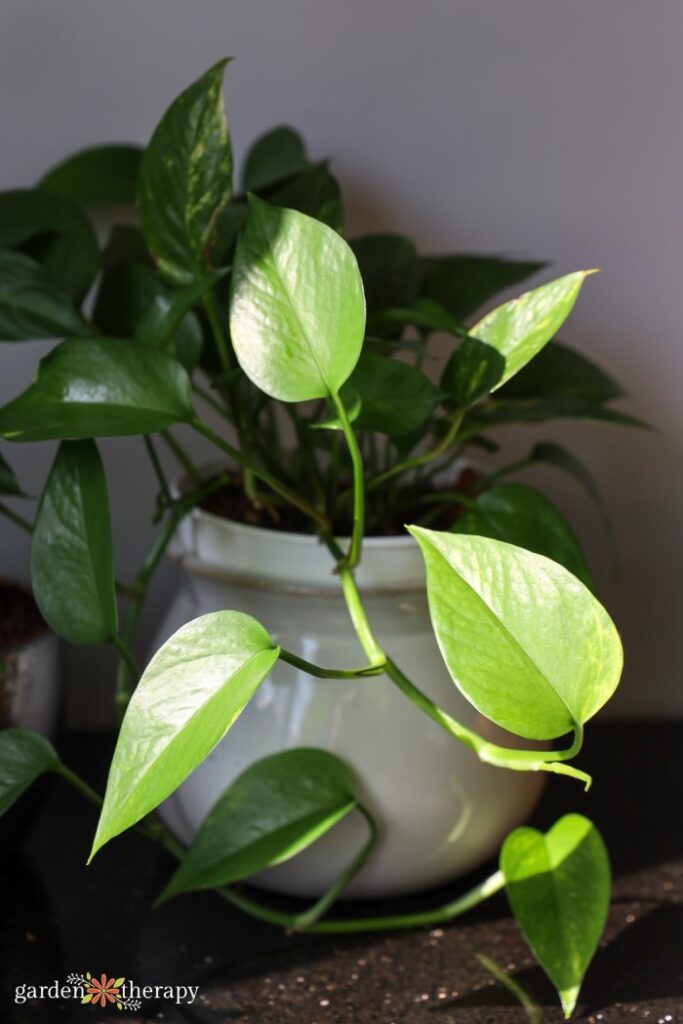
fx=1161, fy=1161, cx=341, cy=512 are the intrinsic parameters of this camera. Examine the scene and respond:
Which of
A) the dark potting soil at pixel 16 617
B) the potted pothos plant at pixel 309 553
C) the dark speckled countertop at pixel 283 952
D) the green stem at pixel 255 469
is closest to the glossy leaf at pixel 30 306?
the potted pothos plant at pixel 309 553

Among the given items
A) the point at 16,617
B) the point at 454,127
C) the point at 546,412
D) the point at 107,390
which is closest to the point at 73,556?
the point at 107,390

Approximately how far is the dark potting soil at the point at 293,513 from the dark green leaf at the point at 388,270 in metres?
0.13

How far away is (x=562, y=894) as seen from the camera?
0.64 m

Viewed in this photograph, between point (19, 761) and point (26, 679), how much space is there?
5.6 inches

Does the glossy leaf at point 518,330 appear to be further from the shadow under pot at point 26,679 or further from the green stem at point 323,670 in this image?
the shadow under pot at point 26,679

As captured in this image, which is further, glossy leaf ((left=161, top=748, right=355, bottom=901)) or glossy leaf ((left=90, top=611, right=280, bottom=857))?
glossy leaf ((left=161, top=748, right=355, bottom=901))

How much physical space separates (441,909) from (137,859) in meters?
0.22

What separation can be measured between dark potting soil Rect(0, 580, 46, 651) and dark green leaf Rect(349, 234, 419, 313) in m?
0.31

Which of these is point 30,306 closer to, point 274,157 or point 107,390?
point 107,390

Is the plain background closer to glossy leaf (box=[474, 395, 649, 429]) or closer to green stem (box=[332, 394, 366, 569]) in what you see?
glossy leaf (box=[474, 395, 649, 429])

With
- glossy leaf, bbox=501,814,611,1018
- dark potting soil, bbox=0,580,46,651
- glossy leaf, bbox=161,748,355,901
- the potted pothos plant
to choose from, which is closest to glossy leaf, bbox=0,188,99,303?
the potted pothos plant

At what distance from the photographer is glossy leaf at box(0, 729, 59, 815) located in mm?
599

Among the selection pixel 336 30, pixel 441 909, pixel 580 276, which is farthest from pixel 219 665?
pixel 336 30

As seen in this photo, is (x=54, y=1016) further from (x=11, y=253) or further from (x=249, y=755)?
(x=11, y=253)
